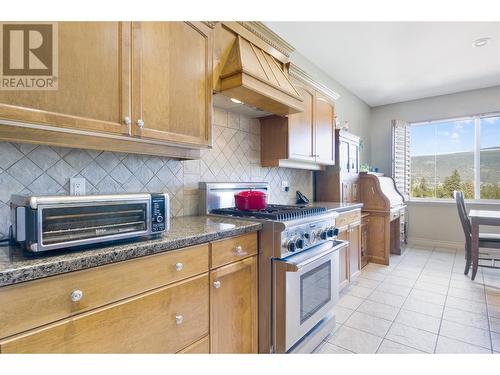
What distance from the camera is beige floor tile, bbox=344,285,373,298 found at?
2.85 metres

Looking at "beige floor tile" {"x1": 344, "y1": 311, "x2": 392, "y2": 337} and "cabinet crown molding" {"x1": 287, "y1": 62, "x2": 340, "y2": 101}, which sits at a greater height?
"cabinet crown molding" {"x1": 287, "y1": 62, "x2": 340, "y2": 101}

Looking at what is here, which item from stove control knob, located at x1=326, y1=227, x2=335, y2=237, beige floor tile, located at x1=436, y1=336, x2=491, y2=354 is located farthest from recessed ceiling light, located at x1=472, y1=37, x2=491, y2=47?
beige floor tile, located at x1=436, y1=336, x2=491, y2=354

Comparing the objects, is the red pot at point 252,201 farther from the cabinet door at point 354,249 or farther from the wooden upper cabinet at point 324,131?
the cabinet door at point 354,249

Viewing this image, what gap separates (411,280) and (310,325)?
2.11 metres

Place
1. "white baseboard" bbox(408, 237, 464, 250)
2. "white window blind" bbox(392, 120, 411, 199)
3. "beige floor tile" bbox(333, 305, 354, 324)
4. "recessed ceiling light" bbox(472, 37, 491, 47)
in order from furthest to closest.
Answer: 1. "white window blind" bbox(392, 120, 411, 199)
2. "white baseboard" bbox(408, 237, 464, 250)
3. "recessed ceiling light" bbox(472, 37, 491, 47)
4. "beige floor tile" bbox(333, 305, 354, 324)

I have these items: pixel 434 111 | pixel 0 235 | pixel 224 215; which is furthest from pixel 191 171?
pixel 434 111

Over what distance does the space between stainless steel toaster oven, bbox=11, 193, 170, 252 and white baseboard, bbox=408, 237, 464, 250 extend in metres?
5.30

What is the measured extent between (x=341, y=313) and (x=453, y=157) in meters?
4.14

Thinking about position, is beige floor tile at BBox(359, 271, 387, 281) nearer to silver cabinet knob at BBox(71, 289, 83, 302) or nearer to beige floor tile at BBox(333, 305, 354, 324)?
beige floor tile at BBox(333, 305, 354, 324)

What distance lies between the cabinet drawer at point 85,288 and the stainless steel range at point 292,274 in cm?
59

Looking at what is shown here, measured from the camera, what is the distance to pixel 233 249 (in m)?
1.50

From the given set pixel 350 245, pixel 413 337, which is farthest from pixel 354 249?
pixel 413 337

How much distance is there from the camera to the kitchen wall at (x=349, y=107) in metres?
3.51

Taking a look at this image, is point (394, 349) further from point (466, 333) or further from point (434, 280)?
point (434, 280)
